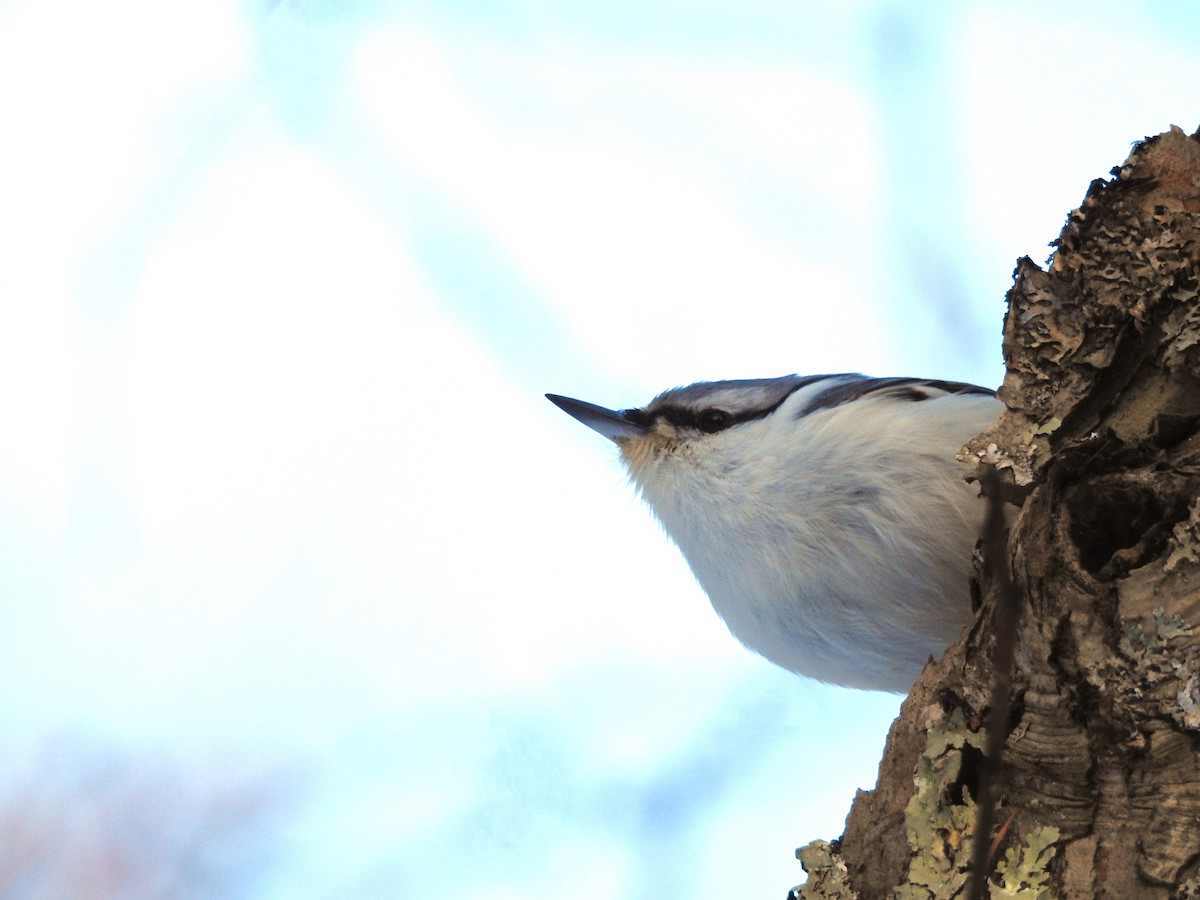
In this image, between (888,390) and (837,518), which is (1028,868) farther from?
(888,390)

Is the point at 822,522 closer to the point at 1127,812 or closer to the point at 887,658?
the point at 887,658

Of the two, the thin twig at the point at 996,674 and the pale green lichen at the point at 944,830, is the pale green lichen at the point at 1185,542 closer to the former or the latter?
the thin twig at the point at 996,674

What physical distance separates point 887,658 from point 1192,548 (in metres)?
0.82

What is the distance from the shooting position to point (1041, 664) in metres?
1.03

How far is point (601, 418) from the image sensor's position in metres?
2.18

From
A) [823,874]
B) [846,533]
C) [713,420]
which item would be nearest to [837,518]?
[846,533]

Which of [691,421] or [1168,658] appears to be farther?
[691,421]

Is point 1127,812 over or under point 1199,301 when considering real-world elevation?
under

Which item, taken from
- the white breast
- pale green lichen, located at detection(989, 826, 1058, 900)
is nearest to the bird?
the white breast

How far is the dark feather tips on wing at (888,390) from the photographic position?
1868 mm

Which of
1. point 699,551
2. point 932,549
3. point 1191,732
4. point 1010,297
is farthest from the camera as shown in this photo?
point 699,551

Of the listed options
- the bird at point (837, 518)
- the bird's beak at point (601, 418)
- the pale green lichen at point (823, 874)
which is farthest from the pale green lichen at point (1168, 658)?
the bird's beak at point (601, 418)

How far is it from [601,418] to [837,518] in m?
0.64

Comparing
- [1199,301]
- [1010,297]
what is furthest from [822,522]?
[1199,301]
